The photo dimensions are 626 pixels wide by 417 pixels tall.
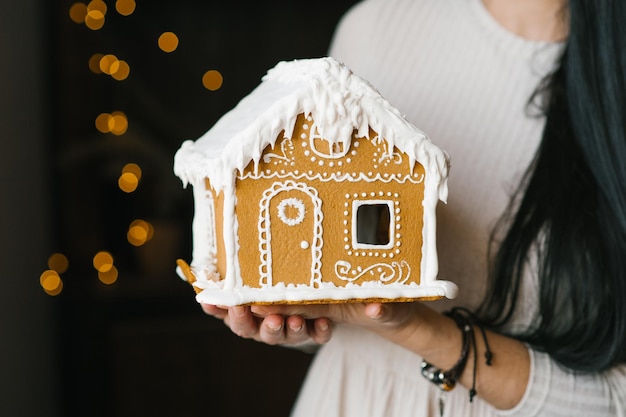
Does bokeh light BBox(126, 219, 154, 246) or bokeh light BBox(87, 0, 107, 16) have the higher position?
bokeh light BBox(87, 0, 107, 16)

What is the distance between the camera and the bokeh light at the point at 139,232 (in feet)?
7.61

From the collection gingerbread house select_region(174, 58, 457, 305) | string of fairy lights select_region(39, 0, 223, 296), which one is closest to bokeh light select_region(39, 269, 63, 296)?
string of fairy lights select_region(39, 0, 223, 296)

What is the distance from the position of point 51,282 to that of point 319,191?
127 cm

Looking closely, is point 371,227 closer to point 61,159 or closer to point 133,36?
point 61,159

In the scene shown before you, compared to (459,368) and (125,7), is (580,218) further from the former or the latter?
(125,7)

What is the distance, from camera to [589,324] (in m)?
0.93

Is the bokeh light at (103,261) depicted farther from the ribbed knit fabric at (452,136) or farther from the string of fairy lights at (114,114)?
the ribbed knit fabric at (452,136)

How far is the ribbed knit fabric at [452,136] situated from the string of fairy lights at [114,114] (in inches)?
43.4

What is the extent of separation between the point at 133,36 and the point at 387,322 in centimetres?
181

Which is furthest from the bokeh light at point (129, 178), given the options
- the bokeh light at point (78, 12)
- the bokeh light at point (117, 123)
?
the bokeh light at point (78, 12)

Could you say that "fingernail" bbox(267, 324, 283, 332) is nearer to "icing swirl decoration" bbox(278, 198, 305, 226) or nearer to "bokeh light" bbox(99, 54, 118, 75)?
"icing swirl decoration" bbox(278, 198, 305, 226)

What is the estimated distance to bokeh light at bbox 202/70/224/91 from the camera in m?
2.47

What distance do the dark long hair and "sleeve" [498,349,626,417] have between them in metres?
0.02

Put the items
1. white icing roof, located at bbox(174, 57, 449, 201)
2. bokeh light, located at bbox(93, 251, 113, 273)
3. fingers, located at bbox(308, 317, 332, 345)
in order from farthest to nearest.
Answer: bokeh light, located at bbox(93, 251, 113, 273) → fingers, located at bbox(308, 317, 332, 345) → white icing roof, located at bbox(174, 57, 449, 201)
